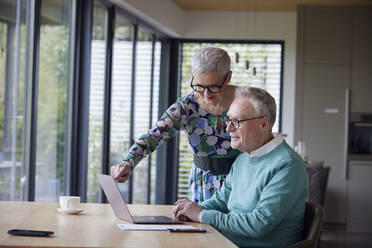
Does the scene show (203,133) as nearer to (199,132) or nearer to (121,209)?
(199,132)

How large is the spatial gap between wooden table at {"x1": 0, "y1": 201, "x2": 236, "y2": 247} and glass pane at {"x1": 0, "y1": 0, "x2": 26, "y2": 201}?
1.66 m

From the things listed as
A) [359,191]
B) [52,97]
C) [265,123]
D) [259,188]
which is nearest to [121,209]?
[259,188]

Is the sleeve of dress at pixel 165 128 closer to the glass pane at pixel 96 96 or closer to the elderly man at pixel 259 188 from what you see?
the elderly man at pixel 259 188

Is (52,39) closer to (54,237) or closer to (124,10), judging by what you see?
(124,10)

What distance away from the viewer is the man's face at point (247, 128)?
99.5 inches

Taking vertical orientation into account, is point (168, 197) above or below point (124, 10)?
below

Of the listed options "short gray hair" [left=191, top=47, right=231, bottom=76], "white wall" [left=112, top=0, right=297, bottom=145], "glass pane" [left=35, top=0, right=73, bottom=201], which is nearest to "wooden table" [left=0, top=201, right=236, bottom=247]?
"short gray hair" [left=191, top=47, right=231, bottom=76]

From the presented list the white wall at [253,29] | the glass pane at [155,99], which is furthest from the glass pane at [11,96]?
the white wall at [253,29]

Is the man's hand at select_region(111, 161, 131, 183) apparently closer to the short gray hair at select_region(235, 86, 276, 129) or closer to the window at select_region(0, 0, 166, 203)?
the short gray hair at select_region(235, 86, 276, 129)

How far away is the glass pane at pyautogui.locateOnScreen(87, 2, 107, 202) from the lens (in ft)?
20.6

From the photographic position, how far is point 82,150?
5.96 meters

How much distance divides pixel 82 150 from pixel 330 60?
12.9 feet

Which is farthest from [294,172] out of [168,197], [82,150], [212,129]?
[168,197]

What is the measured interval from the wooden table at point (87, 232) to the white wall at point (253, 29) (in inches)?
248
